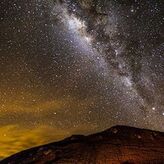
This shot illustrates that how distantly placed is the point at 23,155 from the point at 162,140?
4.34 meters

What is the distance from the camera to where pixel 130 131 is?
11664mm

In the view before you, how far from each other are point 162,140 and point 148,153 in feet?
2.57

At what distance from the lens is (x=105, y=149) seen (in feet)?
35.7

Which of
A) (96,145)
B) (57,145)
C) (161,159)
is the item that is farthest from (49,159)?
(161,159)

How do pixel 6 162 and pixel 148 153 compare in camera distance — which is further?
pixel 6 162

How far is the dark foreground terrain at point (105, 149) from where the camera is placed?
10695 mm

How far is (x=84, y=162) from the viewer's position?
418 inches

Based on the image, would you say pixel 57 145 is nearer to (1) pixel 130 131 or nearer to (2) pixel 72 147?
(2) pixel 72 147

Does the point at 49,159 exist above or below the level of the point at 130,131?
below

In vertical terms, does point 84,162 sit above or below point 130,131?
below

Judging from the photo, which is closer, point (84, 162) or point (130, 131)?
point (84, 162)

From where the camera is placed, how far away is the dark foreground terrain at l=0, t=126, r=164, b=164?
1070 centimetres

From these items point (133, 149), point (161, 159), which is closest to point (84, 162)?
point (133, 149)

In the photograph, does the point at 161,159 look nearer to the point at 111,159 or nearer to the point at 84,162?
the point at 111,159
